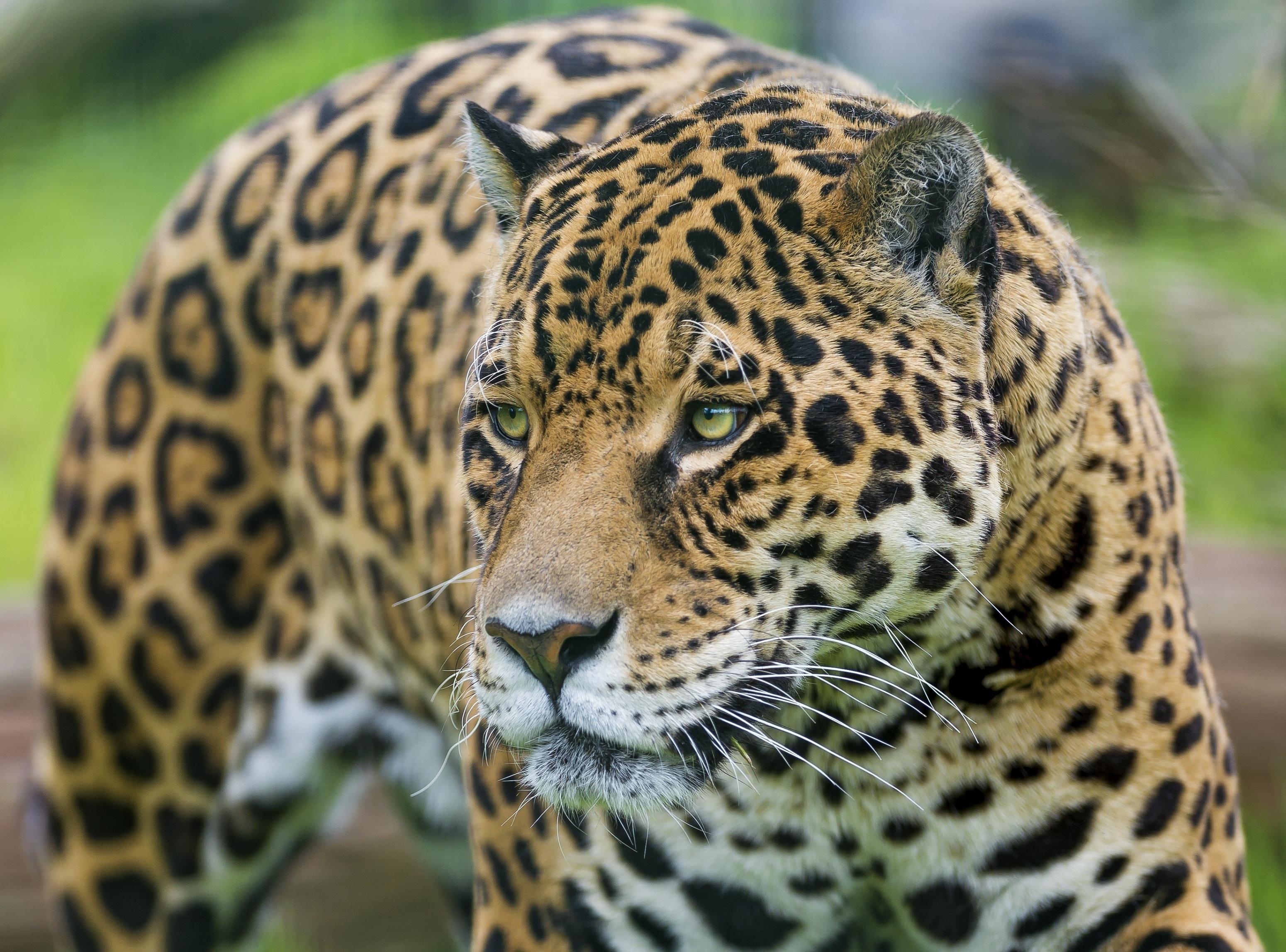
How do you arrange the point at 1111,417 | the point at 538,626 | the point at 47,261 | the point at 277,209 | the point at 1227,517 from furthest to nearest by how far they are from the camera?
the point at 47,261, the point at 1227,517, the point at 277,209, the point at 1111,417, the point at 538,626

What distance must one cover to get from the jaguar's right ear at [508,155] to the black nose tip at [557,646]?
4.39 ft

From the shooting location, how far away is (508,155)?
4.06 m

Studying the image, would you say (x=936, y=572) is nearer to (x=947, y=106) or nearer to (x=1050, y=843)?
(x=1050, y=843)

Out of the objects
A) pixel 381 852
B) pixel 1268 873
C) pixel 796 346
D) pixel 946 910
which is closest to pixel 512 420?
pixel 796 346

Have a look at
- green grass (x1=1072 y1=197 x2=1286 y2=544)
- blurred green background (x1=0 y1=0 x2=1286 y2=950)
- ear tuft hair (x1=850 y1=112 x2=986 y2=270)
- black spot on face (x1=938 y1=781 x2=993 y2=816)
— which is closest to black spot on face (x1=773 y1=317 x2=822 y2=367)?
ear tuft hair (x1=850 y1=112 x2=986 y2=270)

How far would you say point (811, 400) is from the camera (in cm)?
334

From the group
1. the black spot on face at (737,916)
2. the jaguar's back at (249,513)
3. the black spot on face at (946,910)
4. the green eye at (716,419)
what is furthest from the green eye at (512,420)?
the jaguar's back at (249,513)

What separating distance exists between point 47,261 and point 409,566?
11.9 m

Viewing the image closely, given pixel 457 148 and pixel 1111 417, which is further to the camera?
pixel 457 148

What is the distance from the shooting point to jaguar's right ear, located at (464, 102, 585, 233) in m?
4.05

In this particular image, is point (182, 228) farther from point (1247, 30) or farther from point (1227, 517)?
point (1247, 30)

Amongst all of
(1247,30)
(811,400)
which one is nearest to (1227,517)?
(1247,30)

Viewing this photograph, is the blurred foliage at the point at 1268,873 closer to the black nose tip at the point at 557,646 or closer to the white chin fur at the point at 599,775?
the white chin fur at the point at 599,775

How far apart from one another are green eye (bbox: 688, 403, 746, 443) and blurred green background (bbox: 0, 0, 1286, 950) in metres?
6.93
